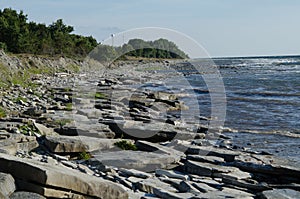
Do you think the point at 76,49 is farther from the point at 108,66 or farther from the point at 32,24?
the point at 32,24

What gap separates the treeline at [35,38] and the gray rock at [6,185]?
4120cm

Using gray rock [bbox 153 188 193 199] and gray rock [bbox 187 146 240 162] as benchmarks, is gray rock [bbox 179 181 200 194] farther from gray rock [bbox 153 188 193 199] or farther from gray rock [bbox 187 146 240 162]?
gray rock [bbox 187 146 240 162]

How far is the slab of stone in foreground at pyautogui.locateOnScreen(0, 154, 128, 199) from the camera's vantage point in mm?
5656

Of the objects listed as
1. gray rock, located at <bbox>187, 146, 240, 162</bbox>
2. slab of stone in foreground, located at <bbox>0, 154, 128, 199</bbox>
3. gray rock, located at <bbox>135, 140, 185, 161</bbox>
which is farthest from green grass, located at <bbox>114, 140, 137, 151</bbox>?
slab of stone in foreground, located at <bbox>0, 154, 128, 199</bbox>

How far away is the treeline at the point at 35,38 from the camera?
4959 centimetres

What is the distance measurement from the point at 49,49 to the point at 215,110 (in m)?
42.4

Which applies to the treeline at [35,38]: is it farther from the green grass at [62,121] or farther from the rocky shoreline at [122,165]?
the rocky shoreline at [122,165]

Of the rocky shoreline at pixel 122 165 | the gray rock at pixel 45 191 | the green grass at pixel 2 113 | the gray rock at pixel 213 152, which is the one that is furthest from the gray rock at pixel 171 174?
the green grass at pixel 2 113

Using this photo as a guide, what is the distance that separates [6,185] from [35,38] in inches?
2128

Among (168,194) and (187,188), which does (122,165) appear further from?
(168,194)

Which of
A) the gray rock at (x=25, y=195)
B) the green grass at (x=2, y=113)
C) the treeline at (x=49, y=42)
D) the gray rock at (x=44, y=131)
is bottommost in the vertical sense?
the gray rock at (x=25, y=195)

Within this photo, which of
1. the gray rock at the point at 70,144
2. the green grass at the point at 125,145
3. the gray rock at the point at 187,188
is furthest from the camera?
the green grass at the point at 125,145

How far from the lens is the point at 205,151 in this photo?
34.1 feet

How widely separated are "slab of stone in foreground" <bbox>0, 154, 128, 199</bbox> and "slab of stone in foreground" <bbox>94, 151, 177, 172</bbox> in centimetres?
220
